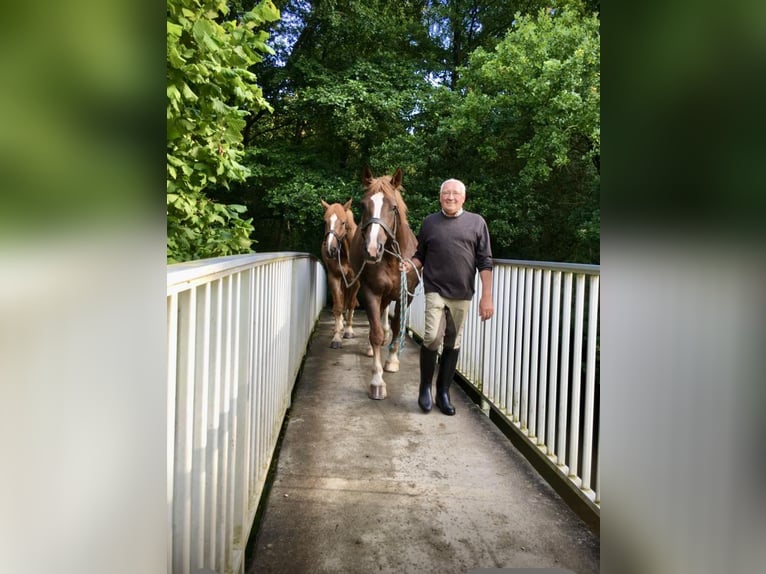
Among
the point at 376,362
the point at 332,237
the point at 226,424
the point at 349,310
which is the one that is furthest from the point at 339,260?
the point at 226,424

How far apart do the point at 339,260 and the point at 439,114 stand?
6.57 meters

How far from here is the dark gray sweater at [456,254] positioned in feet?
11.2

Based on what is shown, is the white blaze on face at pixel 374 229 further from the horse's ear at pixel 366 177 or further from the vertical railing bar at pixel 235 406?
the vertical railing bar at pixel 235 406

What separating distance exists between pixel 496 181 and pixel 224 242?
29.7 ft

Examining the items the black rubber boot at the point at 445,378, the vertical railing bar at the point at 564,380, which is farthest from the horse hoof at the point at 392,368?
the vertical railing bar at the point at 564,380

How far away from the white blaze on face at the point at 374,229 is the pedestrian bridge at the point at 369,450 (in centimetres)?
68

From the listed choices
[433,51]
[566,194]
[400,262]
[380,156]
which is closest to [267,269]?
[400,262]

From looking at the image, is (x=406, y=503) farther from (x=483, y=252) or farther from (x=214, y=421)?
(x=483, y=252)

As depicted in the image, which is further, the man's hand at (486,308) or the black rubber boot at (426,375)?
the black rubber boot at (426,375)

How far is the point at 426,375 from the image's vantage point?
3.73 meters

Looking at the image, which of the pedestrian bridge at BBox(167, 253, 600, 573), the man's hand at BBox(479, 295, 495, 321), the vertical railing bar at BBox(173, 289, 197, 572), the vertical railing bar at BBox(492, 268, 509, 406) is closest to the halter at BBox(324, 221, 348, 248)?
the pedestrian bridge at BBox(167, 253, 600, 573)
